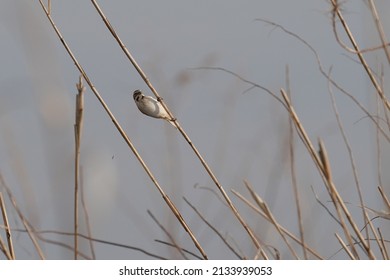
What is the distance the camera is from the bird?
1.37m

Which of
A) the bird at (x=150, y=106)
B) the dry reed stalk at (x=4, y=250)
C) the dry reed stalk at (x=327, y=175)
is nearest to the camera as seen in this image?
the dry reed stalk at (x=327, y=175)

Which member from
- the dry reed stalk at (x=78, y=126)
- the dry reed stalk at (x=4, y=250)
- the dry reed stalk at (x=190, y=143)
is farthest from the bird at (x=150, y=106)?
the dry reed stalk at (x=4, y=250)

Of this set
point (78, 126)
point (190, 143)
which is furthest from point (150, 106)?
point (78, 126)

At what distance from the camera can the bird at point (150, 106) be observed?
1.37 meters

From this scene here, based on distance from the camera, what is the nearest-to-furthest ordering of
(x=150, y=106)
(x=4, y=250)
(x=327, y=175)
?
(x=327, y=175) < (x=4, y=250) < (x=150, y=106)

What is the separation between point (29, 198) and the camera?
1.39 metres

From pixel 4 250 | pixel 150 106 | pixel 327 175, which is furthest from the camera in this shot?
pixel 150 106

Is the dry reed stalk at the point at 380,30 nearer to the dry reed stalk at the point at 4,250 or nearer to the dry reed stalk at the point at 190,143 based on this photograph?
the dry reed stalk at the point at 190,143

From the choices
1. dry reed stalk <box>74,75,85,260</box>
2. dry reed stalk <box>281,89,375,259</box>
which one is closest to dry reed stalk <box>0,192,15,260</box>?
dry reed stalk <box>74,75,85,260</box>

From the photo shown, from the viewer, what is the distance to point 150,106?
55.9 inches

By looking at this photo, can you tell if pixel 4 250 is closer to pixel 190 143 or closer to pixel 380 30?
pixel 190 143

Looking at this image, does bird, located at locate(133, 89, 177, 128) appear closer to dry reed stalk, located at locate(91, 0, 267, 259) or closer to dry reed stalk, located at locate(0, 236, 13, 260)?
dry reed stalk, located at locate(91, 0, 267, 259)
